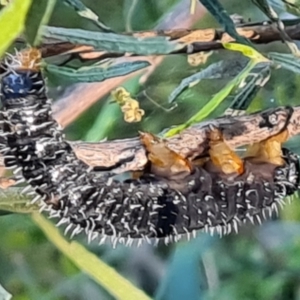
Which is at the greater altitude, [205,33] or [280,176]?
[205,33]

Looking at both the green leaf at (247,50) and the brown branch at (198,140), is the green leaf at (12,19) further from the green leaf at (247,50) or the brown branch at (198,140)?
the green leaf at (247,50)

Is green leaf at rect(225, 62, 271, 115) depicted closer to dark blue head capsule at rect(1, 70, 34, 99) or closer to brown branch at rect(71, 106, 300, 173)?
brown branch at rect(71, 106, 300, 173)

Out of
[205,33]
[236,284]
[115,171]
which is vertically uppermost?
[205,33]

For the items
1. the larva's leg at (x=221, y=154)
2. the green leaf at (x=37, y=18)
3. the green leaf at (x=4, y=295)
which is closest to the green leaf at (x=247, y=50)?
the larva's leg at (x=221, y=154)

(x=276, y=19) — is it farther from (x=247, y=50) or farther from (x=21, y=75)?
(x=21, y=75)

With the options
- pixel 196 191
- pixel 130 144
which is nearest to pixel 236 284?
pixel 196 191

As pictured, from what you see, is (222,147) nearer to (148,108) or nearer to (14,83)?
(148,108)
